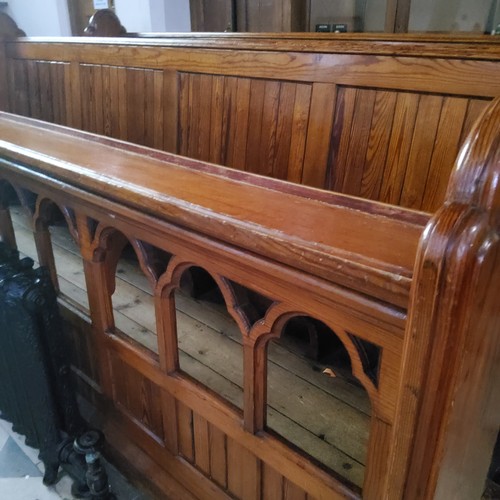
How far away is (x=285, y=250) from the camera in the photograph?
0.60 m

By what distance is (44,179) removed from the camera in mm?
1040

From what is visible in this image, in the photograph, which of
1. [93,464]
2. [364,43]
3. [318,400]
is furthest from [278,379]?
[364,43]

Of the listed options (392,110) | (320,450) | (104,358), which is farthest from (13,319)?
(392,110)

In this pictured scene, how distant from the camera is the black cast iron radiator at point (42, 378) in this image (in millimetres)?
1177

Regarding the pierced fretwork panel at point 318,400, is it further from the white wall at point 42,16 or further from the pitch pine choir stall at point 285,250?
the white wall at point 42,16

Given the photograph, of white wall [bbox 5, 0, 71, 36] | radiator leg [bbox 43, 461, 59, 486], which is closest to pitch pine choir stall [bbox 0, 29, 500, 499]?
radiator leg [bbox 43, 461, 59, 486]

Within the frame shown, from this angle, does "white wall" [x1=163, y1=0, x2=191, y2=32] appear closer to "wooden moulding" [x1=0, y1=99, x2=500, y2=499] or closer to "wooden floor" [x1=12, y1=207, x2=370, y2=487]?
"wooden floor" [x1=12, y1=207, x2=370, y2=487]

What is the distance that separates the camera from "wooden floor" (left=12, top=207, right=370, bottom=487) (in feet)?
3.40

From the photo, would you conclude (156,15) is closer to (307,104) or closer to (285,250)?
(307,104)

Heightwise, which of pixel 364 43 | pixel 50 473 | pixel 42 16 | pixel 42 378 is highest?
pixel 42 16

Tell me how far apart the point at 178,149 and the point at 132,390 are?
28.5 inches

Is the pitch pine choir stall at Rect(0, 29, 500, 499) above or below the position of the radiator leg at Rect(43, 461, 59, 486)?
above

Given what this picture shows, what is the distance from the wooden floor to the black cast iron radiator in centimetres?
24

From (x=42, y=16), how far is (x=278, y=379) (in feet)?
14.1
